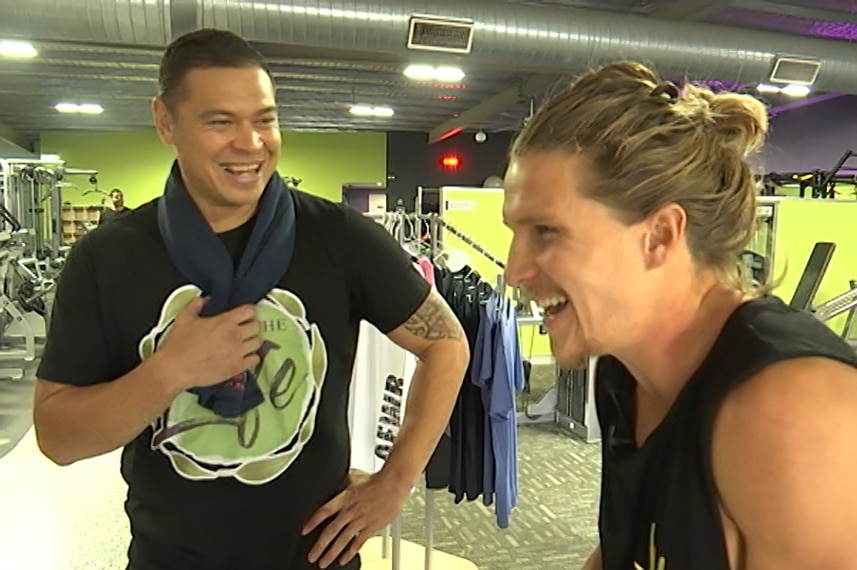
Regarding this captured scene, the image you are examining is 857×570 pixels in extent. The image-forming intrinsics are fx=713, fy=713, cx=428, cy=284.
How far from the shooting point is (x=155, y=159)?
1379 cm

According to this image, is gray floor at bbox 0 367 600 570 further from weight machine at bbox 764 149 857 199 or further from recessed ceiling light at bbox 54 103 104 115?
recessed ceiling light at bbox 54 103 104 115

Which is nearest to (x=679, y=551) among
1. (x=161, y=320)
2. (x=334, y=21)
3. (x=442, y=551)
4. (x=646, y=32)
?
(x=161, y=320)

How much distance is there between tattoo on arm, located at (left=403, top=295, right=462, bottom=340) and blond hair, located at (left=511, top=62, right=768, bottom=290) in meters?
0.58

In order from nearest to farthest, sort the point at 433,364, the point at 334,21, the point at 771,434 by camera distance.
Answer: the point at 771,434
the point at 433,364
the point at 334,21

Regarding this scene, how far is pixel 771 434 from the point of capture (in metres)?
0.61

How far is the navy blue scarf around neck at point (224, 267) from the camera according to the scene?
1.17m

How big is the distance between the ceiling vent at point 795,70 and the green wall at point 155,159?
9.28m

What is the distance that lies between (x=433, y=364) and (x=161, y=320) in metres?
0.50

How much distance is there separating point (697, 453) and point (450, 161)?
13.8 metres

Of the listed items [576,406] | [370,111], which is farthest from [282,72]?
[576,406]

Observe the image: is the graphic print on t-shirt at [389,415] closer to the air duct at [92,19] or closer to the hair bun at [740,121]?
the hair bun at [740,121]

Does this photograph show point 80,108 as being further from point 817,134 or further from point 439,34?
point 817,134

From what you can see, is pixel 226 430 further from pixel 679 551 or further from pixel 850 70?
pixel 850 70

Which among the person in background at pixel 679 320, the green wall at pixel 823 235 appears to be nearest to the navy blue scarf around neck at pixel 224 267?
the person in background at pixel 679 320
